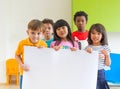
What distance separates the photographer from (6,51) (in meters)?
5.11

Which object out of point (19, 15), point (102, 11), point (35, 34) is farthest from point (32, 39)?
point (19, 15)

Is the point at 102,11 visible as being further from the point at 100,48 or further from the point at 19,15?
the point at 100,48

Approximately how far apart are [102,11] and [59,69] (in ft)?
9.17

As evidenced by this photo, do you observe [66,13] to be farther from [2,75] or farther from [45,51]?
[45,51]

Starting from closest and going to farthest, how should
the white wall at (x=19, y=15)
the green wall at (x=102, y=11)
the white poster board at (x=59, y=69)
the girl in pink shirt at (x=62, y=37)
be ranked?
the white poster board at (x=59, y=69) < the girl in pink shirt at (x=62, y=37) < the green wall at (x=102, y=11) < the white wall at (x=19, y=15)

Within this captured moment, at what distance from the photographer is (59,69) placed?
209 centimetres

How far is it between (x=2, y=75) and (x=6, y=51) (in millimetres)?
491

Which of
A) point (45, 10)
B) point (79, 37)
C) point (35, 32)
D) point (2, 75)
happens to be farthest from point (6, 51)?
point (35, 32)

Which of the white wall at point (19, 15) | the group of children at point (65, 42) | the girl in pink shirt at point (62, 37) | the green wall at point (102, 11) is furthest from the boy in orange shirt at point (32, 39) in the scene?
the white wall at point (19, 15)

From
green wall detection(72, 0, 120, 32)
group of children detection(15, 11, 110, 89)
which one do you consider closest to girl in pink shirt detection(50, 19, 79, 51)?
group of children detection(15, 11, 110, 89)

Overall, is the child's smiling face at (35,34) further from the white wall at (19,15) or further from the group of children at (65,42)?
the white wall at (19,15)

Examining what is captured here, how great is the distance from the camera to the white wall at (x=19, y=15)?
498 cm

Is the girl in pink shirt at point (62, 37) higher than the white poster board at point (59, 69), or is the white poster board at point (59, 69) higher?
the girl in pink shirt at point (62, 37)

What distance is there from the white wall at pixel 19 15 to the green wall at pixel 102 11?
0.44m
